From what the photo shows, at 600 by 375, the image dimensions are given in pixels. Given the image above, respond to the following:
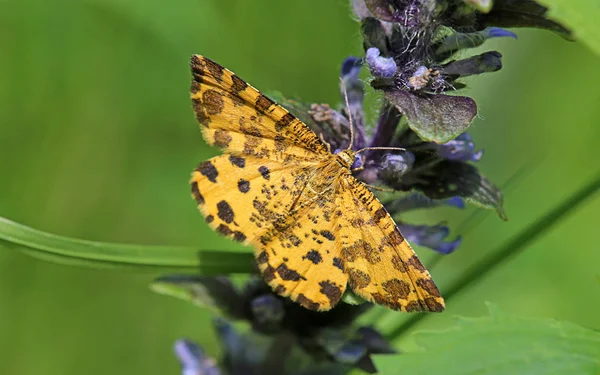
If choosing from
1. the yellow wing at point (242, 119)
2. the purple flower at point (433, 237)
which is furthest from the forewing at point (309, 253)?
the purple flower at point (433, 237)

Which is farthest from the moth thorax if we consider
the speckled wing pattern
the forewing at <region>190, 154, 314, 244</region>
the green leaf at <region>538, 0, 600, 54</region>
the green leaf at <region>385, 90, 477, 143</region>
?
the green leaf at <region>538, 0, 600, 54</region>

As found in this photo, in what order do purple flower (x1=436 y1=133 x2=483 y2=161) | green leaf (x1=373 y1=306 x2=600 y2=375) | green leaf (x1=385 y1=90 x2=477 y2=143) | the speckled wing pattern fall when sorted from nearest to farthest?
green leaf (x1=385 y1=90 x2=477 y2=143), green leaf (x1=373 y1=306 x2=600 y2=375), the speckled wing pattern, purple flower (x1=436 y1=133 x2=483 y2=161)

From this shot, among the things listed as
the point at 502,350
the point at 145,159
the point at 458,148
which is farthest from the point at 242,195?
the point at 145,159

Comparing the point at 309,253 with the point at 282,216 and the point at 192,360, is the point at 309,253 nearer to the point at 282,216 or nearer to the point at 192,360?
the point at 282,216

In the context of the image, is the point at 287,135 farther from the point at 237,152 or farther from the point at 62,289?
the point at 62,289

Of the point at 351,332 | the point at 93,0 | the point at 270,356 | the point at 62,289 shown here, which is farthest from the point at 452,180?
the point at 93,0

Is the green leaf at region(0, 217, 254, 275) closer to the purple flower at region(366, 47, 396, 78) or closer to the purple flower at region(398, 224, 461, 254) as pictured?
the purple flower at region(398, 224, 461, 254)

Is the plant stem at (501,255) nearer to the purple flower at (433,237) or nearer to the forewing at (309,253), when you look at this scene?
the purple flower at (433,237)

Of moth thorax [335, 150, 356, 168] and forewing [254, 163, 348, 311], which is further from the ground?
moth thorax [335, 150, 356, 168]
